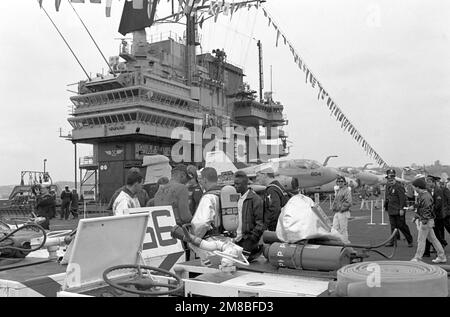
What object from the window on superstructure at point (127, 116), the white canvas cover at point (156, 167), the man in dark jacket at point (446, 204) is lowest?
the man in dark jacket at point (446, 204)

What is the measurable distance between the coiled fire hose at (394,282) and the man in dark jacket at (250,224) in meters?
2.34

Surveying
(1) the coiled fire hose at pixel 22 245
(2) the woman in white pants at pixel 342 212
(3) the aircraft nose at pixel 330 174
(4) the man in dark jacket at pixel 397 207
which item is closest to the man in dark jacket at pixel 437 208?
(4) the man in dark jacket at pixel 397 207

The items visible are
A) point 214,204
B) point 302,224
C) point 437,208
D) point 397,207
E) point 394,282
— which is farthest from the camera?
point 397,207

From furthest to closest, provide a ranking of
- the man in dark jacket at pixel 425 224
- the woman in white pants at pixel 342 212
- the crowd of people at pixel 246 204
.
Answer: the woman in white pants at pixel 342 212 → the man in dark jacket at pixel 425 224 → the crowd of people at pixel 246 204

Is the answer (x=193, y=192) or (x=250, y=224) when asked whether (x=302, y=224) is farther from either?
(x=193, y=192)

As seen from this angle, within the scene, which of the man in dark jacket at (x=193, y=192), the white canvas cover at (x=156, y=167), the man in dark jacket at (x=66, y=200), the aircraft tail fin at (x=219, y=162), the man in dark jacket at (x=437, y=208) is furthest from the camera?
the man in dark jacket at (x=66, y=200)

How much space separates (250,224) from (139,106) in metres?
42.0

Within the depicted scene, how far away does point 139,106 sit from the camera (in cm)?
4588

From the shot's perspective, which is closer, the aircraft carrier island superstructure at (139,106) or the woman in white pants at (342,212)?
the woman in white pants at (342,212)

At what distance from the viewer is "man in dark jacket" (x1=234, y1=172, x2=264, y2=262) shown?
5.30 m

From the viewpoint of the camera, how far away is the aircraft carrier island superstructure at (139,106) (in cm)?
4631

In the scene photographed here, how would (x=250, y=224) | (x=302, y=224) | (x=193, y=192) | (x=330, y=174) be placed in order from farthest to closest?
1. (x=330, y=174)
2. (x=193, y=192)
3. (x=250, y=224)
4. (x=302, y=224)

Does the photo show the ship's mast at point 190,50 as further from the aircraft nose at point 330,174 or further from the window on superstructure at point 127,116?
the aircraft nose at point 330,174

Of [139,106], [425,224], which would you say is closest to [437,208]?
[425,224]
